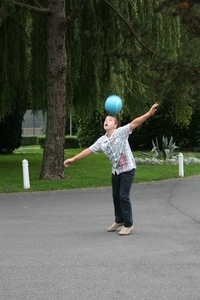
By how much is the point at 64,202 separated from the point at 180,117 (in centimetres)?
2702

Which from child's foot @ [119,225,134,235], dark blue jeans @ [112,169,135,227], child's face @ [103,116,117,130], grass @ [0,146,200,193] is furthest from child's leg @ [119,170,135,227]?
grass @ [0,146,200,193]

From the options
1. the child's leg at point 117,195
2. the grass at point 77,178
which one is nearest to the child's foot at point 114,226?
the child's leg at point 117,195

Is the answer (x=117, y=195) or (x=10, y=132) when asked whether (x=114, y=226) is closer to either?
(x=117, y=195)

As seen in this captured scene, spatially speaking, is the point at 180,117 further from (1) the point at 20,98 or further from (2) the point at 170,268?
(2) the point at 170,268

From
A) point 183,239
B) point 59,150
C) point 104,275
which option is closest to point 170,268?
point 104,275

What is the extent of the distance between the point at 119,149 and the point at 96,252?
166 centimetres

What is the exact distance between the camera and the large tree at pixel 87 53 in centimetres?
1756

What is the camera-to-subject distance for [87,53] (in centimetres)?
2034

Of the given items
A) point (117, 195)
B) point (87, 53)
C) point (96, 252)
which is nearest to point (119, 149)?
point (117, 195)

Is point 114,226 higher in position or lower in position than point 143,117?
lower

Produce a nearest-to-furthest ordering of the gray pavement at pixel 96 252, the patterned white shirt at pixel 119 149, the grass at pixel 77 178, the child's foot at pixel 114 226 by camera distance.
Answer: the gray pavement at pixel 96 252
the patterned white shirt at pixel 119 149
the child's foot at pixel 114 226
the grass at pixel 77 178

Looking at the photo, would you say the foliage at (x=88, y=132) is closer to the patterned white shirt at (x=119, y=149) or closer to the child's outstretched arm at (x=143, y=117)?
the patterned white shirt at (x=119, y=149)

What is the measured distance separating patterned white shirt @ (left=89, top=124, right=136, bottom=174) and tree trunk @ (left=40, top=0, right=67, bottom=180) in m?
8.97

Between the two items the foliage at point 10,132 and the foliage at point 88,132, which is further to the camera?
the foliage at point 88,132
